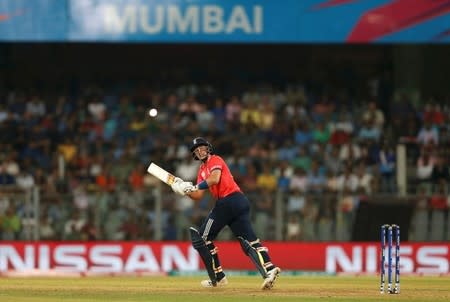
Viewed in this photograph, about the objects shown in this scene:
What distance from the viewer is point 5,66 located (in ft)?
93.1

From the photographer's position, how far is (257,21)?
25.2 metres

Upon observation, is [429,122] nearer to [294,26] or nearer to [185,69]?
[294,26]

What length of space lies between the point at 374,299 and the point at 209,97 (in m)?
12.5

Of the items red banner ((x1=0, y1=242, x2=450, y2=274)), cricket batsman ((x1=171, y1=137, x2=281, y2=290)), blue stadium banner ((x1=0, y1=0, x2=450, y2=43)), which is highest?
blue stadium banner ((x1=0, y1=0, x2=450, y2=43))

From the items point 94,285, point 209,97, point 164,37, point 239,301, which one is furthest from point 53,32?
point 239,301

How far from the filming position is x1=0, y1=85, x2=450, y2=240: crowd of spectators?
2286 centimetres

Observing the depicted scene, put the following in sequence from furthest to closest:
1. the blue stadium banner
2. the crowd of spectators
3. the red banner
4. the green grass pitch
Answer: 1. the blue stadium banner
2. the red banner
3. the crowd of spectators
4. the green grass pitch

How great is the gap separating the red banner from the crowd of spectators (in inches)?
8.0

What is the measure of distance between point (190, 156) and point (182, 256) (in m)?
2.58

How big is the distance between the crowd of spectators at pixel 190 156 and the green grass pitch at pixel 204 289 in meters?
2.93

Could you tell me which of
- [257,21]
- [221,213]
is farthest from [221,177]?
[257,21]

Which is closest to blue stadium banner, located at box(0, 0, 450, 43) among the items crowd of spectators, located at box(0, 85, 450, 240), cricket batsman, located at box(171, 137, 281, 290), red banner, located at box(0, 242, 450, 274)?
crowd of spectators, located at box(0, 85, 450, 240)

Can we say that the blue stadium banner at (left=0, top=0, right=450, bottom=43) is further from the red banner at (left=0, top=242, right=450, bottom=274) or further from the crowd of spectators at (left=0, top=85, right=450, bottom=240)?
the red banner at (left=0, top=242, right=450, bottom=274)

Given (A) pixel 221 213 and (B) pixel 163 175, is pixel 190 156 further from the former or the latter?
(A) pixel 221 213
